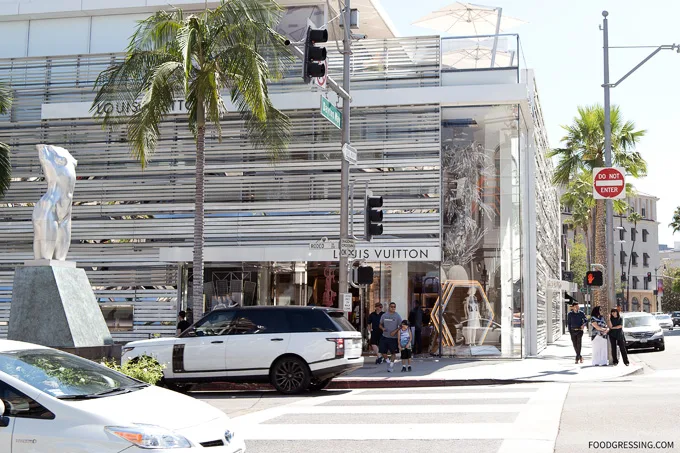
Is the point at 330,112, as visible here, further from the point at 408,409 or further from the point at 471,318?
the point at 471,318

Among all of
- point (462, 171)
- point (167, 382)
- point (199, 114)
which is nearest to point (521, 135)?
point (462, 171)

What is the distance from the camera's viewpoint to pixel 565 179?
109 ft

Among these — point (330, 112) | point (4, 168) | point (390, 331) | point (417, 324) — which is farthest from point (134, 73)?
point (417, 324)

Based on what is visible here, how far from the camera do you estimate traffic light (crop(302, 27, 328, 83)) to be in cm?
1480

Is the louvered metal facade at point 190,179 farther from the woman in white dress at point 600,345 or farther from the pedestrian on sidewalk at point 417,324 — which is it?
the woman in white dress at point 600,345

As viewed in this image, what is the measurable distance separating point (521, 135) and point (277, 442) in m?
18.5

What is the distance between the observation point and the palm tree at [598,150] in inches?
1232

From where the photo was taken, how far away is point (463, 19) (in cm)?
2823

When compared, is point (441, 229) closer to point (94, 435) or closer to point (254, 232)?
point (254, 232)

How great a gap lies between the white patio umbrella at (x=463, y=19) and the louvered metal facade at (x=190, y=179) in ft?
11.2

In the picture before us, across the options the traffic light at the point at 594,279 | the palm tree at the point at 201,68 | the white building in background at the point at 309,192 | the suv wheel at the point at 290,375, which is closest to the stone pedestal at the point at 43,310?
the palm tree at the point at 201,68

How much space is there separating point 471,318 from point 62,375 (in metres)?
18.4

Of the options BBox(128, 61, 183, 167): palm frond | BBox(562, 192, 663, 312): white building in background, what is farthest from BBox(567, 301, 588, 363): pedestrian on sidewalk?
BBox(562, 192, 663, 312): white building in background

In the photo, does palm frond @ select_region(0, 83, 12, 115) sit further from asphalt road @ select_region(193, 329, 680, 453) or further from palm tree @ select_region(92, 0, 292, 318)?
asphalt road @ select_region(193, 329, 680, 453)
